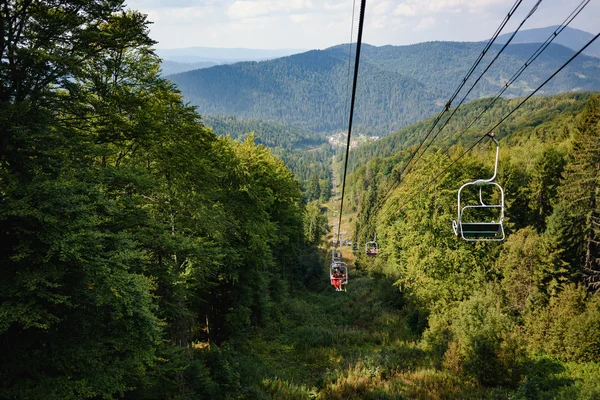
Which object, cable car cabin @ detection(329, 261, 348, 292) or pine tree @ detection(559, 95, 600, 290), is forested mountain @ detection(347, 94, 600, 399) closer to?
pine tree @ detection(559, 95, 600, 290)

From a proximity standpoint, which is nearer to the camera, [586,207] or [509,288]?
[509,288]

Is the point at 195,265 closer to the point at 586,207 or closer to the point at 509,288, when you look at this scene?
the point at 509,288

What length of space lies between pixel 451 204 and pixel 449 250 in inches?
116

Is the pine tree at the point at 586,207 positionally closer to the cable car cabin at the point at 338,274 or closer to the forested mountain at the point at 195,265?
the forested mountain at the point at 195,265

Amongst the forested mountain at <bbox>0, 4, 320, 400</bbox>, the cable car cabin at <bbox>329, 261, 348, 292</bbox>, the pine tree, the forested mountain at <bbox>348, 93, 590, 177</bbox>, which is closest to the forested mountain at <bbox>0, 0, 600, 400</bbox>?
the forested mountain at <bbox>0, 4, 320, 400</bbox>

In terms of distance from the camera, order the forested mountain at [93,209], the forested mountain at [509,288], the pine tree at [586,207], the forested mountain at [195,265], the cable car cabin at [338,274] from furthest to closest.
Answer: the pine tree at [586,207] < the cable car cabin at [338,274] < the forested mountain at [509,288] < the forested mountain at [195,265] < the forested mountain at [93,209]

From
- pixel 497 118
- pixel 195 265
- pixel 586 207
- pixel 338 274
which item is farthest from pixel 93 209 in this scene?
pixel 497 118

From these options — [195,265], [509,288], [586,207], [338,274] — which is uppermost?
[586,207]

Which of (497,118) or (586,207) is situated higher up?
(497,118)

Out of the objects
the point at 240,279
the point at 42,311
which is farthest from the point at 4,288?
the point at 240,279

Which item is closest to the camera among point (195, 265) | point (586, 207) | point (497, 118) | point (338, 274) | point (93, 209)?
point (93, 209)

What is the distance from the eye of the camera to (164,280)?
41.7 ft

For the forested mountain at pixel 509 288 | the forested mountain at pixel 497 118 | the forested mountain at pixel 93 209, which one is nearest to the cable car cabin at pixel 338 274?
the forested mountain at pixel 509 288

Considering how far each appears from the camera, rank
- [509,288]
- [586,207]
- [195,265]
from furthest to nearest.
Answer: [586,207]
[509,288]
[195,265]
